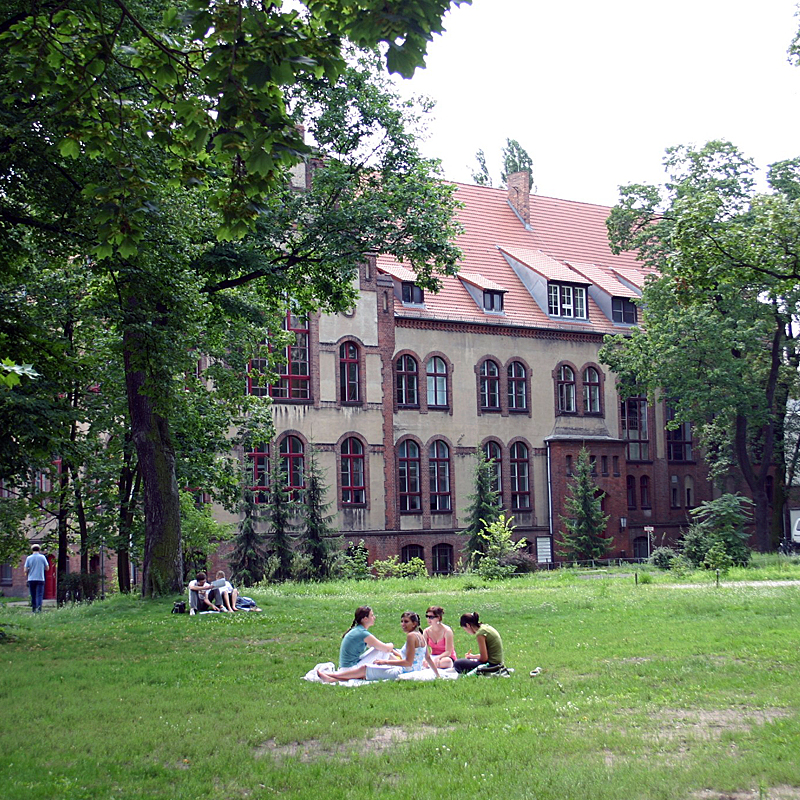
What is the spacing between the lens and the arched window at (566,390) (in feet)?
160

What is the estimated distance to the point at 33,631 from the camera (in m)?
18.9

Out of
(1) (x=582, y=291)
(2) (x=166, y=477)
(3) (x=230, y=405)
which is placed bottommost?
(2) (x=166, y=477)

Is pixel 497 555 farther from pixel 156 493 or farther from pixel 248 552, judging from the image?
pixel 156 493

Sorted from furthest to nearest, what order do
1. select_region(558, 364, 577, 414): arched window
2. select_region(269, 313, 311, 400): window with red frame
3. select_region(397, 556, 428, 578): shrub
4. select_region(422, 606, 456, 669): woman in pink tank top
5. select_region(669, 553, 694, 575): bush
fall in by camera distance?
select_region(558, 364, 577, 414): arched window < select_region(269, 313, 311, 400): window with red frame < select_region(397, 556, 428, 578): shrub < select_region(669, 553, 694, 575): bush < select_region(422, 606, 456, 669): woman in pink tank top

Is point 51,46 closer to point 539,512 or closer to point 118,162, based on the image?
point 118,162

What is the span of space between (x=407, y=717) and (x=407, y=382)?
117ft

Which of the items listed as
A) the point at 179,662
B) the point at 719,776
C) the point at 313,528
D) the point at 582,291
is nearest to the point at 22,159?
the point at 179,662

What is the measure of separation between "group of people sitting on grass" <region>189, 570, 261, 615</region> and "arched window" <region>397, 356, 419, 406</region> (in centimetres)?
2314

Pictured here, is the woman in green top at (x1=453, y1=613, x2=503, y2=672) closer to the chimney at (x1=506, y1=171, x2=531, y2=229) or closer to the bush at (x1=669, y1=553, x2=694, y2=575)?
the bush at (x1=669, y1=553, x2=694, y2=575)

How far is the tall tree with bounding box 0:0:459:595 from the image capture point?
748cm

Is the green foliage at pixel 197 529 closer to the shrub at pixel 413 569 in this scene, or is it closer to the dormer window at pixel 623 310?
the shrub at pixel 413 569

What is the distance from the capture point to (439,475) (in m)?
45.3

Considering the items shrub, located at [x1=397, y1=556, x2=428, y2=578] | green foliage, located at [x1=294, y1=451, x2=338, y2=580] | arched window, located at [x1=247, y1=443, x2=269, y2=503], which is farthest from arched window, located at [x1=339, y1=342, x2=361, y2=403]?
shrub, located at [x1=397, y1=556, x2=428, y2=578]

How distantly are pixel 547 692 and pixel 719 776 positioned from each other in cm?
380
